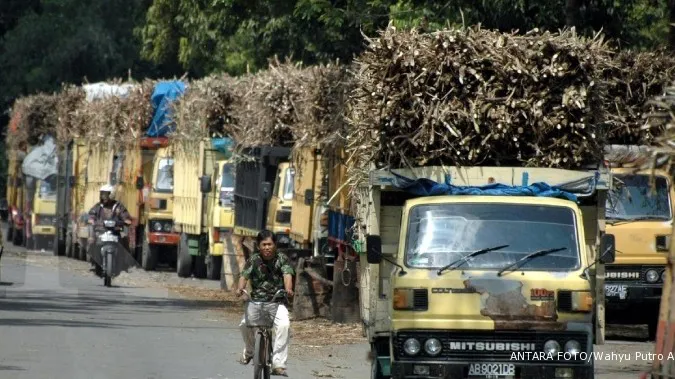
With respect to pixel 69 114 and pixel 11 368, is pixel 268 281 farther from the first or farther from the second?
pixel 69 114

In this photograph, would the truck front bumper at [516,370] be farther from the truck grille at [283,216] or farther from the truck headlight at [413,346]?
the truck grille at [283,216]

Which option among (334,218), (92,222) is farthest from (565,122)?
(92,222)

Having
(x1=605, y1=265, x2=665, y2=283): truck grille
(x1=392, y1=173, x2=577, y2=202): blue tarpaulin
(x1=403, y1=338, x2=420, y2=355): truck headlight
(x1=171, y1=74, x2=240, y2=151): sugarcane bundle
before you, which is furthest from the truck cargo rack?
(x1=403, y1=338, x2=420, y2=355): truck headlight

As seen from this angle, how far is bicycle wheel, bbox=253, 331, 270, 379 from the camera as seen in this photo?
549 inches

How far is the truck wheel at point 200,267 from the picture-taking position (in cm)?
3358

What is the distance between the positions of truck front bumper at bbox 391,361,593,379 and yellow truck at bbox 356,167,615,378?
1 centimetres

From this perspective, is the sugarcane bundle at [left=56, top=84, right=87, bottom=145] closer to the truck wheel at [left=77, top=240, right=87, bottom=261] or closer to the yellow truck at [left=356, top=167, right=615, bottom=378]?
the truck wheel at [left=77, top=240, right=87, bottom=261]

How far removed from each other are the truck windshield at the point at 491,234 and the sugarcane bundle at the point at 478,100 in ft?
5.12

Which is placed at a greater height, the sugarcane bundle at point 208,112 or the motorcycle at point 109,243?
the sugarcane bundle at point 208,112

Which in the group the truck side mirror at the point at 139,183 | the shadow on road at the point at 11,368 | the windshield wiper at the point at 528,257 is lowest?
the shadow on road at the point at 11,368

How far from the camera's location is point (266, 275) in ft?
47.4

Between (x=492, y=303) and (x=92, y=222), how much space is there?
1761cm

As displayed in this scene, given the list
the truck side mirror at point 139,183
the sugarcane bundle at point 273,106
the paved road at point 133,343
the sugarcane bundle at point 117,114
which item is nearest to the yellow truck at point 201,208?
the truck side mirror at point 139,183

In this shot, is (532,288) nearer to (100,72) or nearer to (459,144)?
(459,144)
